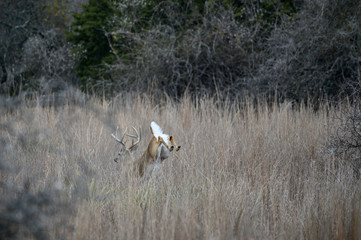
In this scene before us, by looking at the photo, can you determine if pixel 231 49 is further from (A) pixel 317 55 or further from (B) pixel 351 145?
(B) pixel 351 145

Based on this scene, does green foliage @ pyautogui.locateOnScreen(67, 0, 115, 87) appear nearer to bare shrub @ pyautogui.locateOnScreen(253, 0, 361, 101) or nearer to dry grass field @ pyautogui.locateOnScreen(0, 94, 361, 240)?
bare shrub @ pyautogui.locateOnScreen(253, 0, 361, 101)

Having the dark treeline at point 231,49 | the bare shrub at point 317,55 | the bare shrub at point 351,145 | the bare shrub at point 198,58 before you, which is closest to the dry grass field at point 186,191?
the bare shrub at point 351,145

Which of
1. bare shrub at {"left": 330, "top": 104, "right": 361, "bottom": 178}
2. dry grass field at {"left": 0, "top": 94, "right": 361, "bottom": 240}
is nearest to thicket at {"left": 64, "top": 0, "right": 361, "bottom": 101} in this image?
dry grass field at {"left": 0, "top": 94, "right": 361, "bottom": 240}

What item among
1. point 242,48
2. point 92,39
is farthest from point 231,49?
point 92,39

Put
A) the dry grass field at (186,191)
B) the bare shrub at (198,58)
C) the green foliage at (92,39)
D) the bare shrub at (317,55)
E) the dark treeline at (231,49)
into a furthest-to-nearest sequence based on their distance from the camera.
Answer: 1. the green foliage at (92,39)
2. the bare shrub at (198,58)
3. the dark treeline at (231,49)
4. the bare shrub at (317,55)
5. the dry grass field at (186,191)

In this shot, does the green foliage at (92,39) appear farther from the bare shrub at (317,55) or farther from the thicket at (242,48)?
the bare shrub at (317,55)

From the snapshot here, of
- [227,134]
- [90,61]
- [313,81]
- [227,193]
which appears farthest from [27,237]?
[90,61]

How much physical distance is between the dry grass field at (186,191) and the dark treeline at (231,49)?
214cm

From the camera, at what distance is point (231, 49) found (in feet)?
31.9

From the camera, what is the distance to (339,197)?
3197 millimetres

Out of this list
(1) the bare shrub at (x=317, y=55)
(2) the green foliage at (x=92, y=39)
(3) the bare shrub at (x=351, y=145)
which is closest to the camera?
(3) the bare shrub at (x=351, y=145)

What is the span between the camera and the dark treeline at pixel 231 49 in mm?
8453

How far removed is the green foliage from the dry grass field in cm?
785

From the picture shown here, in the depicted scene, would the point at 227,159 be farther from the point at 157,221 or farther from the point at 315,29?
the point at 315,29
